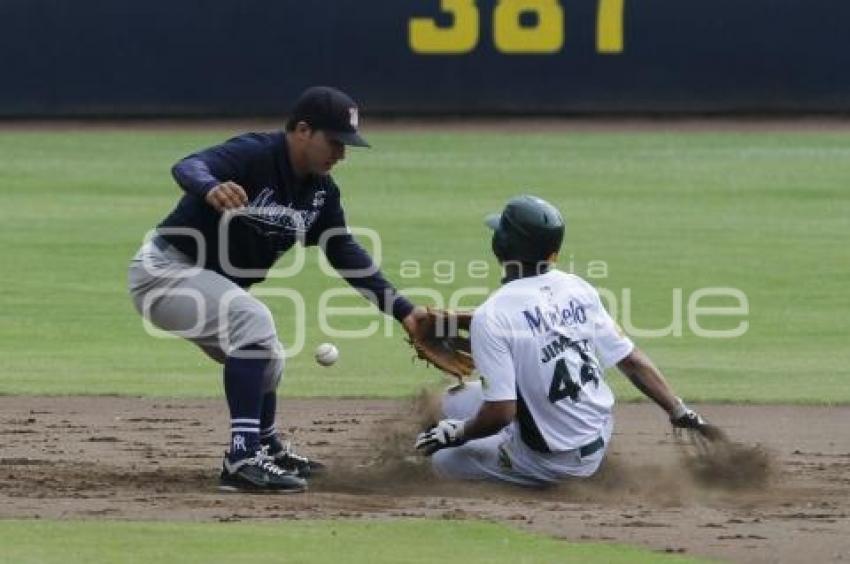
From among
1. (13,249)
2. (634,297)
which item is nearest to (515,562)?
(634,297)

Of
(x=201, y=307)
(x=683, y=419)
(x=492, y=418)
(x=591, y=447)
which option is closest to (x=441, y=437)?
(x=492, y=418)

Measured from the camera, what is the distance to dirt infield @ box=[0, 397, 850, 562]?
7.36 metres

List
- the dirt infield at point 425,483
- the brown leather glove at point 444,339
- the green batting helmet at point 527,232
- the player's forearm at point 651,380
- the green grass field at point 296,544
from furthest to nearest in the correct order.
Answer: the brown leather glove at point 444,339
the player's forearm at point 651,380
the green batting helmet at point 527,232
the dirt infield at point 425,483
the green grass field at point 296,544

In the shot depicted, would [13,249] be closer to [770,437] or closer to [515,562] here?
[770,437]

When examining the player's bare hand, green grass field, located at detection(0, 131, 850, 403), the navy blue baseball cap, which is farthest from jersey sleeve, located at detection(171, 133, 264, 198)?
green grass field, located at detection(0, 131, 850, 403)

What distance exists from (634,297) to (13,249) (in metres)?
5.99

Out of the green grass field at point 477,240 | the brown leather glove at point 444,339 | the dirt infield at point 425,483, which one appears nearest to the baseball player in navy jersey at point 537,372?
the dirt infield at point 425,483

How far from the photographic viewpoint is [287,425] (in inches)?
413

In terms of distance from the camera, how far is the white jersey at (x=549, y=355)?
7812 millimetres

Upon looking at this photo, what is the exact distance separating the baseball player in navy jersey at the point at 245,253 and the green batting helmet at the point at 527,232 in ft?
2.41

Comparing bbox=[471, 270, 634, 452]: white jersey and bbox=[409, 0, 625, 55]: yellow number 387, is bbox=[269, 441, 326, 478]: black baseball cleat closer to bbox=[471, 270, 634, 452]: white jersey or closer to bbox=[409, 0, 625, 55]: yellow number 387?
bbox=[471, 270, 634, 452]: white jersey

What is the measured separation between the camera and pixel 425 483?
27.6ft

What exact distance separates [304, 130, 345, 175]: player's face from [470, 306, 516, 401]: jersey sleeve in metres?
0.95

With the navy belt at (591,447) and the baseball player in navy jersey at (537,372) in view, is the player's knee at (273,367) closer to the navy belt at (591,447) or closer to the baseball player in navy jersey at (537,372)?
the baseball player in navy jersey at (537,372)
